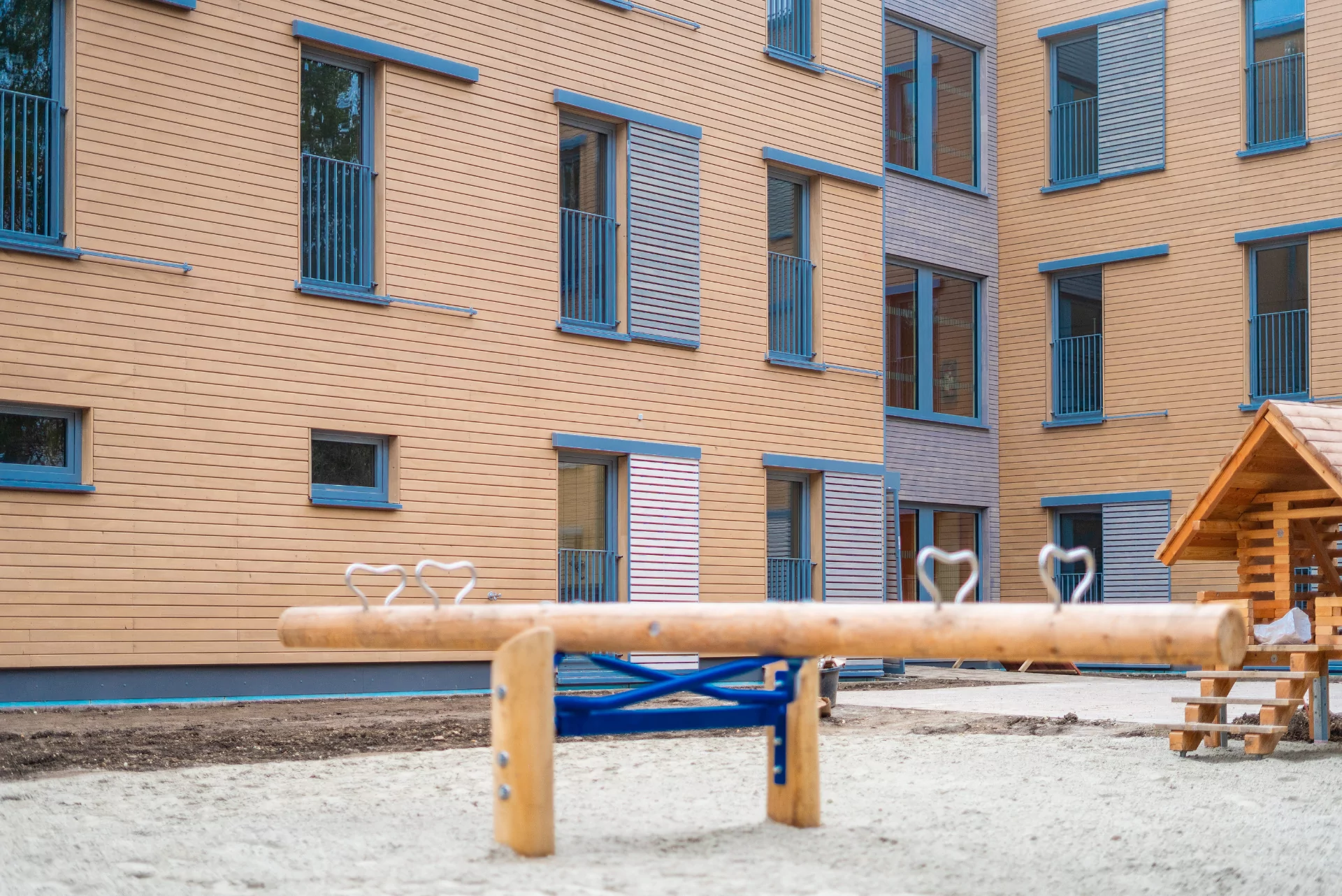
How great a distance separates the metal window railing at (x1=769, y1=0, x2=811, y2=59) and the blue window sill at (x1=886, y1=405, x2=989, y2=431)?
18.2ft

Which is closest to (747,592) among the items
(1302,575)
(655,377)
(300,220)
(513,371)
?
(655,377)

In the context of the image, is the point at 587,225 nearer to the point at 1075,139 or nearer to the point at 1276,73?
the point at 1075,139

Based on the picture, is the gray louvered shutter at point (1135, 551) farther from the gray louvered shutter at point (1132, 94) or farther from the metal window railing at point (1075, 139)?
the metal window railing at point (1075, 139)

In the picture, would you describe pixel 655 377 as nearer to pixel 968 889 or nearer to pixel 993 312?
pixel 993 312

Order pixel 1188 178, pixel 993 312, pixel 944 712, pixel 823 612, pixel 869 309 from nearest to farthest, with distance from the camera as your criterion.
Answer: pixel 823 612 < pixel 944 712 < pixel 869 309 < pixel 1188 178 < pixel 993 312

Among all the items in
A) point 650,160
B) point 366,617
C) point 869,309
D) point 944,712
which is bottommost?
point 944,712

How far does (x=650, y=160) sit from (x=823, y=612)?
12.8 meters

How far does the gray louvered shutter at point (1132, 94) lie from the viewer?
2248 centimetres

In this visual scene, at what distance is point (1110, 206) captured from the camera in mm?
22969

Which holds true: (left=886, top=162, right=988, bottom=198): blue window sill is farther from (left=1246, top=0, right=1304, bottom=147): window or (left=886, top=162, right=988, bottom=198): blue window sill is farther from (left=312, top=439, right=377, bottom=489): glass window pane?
(left=312, top=439, right=377, bottom=489): glass window pane

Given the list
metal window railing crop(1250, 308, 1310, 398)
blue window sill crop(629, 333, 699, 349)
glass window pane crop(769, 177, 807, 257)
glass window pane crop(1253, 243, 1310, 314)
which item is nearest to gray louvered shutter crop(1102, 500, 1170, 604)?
metal window railing crop(1250, 308, 1310, 398)

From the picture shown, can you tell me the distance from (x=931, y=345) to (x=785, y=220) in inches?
182

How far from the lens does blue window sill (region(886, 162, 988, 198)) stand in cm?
2234

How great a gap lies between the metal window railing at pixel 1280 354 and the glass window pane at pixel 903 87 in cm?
570
